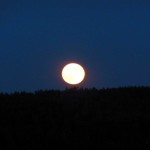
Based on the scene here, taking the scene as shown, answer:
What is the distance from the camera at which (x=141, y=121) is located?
10.1m

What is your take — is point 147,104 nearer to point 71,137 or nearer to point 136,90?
point 136,90

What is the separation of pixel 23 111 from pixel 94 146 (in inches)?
85.1

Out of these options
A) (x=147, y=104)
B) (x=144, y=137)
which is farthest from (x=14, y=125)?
(x=147, y=104)

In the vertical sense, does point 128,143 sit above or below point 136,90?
below

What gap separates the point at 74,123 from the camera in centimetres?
984

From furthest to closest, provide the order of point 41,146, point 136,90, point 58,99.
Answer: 1. point 136,90
2. point 58,99
3. point 41,146

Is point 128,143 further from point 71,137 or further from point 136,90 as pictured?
point 136,90

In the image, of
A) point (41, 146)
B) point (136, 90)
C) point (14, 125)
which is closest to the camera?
point (41, 146)

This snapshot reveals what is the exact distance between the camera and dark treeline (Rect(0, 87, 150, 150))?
9219 mm

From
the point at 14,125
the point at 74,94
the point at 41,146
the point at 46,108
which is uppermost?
the point at 74,94

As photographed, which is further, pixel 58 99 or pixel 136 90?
pixel 136 90

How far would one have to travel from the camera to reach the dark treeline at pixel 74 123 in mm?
9219

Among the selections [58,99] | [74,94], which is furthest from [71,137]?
[74,94]

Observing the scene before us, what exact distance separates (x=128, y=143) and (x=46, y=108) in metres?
2.37
